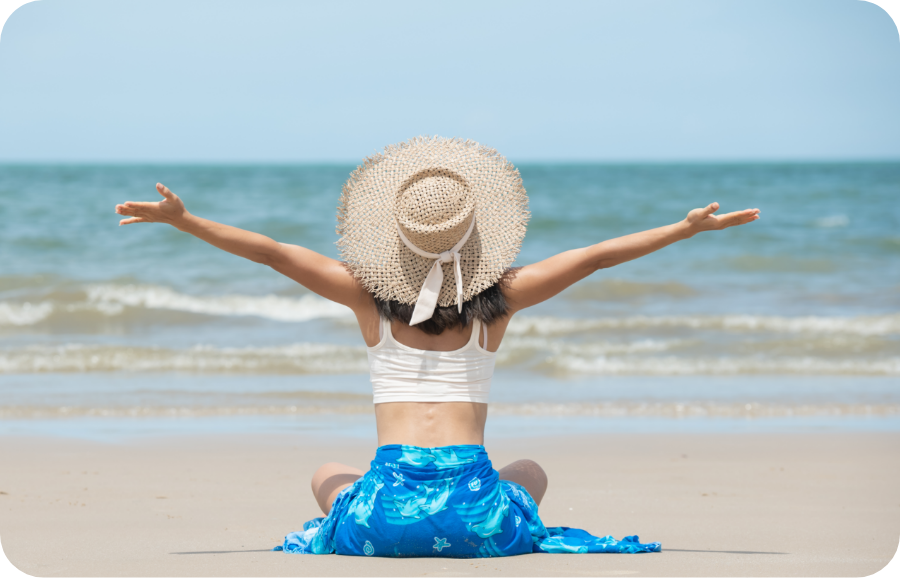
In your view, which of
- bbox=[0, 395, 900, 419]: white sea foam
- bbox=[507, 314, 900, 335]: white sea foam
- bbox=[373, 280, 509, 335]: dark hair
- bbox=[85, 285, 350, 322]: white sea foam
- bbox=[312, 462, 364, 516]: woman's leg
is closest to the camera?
bbox=[373, 280, 509, 335]: dark hair

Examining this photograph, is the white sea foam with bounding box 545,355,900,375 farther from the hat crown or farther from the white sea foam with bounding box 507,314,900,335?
the hat crown

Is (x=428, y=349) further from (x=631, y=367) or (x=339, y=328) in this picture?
(x=339, y=328)

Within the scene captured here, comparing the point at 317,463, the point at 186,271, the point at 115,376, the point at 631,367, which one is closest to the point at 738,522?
the point at 317,463

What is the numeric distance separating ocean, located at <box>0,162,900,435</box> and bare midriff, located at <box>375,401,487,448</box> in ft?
9.79

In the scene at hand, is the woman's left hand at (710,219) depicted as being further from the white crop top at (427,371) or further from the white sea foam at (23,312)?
the white sea foam at (23,312)

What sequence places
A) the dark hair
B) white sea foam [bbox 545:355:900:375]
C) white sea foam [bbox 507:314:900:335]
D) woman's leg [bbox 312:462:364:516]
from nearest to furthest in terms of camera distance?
the dark hair
woman's leg [bbox 312:462:364:516]
white sea foam [bbox 545:355:900:375]
white sea foam [bbox 507:314:900:335]

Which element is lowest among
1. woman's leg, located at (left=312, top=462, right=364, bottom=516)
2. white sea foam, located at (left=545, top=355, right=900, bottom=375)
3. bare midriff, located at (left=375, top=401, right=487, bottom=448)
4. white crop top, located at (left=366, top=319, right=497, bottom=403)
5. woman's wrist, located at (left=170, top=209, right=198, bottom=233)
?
white sea foam, located at (left=545, top=355, right=900, bottom=375)

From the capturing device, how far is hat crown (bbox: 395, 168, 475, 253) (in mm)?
2783

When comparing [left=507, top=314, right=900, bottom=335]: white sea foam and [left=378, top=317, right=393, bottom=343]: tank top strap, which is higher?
[left=378, top=317, right=393, bottom=343]: tank top strap

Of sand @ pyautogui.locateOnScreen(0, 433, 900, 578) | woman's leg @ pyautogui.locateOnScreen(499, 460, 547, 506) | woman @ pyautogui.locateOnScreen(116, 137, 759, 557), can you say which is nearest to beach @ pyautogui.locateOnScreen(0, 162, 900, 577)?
sand @ pyautogui.locateOnScreen(0, 433, 900, 578)

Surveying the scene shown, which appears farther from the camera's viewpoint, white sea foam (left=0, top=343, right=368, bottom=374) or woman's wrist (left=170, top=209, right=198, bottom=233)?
white sea foam (left=0, top=343, right=368, bottom=374)

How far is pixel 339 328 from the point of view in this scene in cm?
989

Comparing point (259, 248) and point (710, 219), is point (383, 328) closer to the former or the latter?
point (259, 248)

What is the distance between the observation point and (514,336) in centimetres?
944
